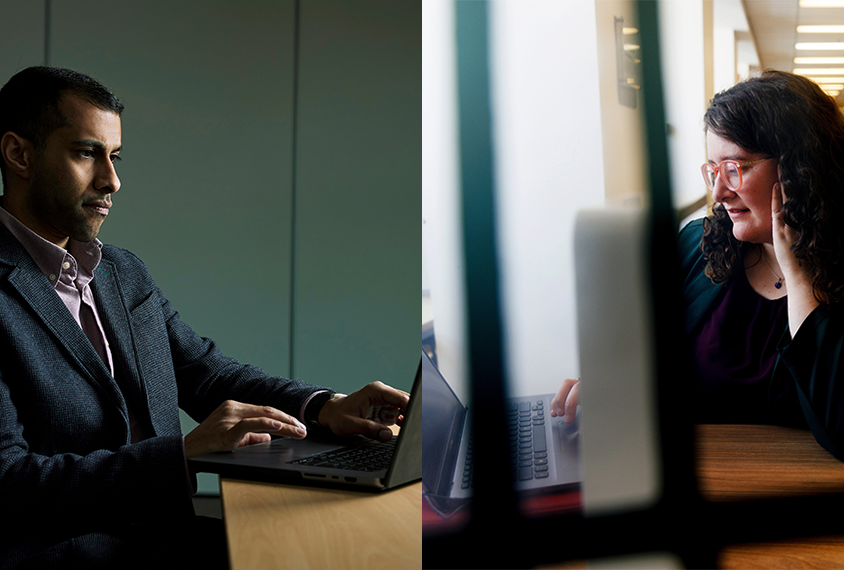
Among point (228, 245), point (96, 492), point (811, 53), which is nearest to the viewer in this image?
point (811, 53)

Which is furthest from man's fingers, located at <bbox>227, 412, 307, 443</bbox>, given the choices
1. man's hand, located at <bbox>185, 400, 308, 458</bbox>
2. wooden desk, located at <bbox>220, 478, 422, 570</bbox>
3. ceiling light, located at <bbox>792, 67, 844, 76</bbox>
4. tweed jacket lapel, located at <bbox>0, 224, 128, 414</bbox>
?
ceiling light, located at <bbox>792, 67, 844, 76</bbox>

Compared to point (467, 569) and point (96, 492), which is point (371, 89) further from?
point (467, 569)

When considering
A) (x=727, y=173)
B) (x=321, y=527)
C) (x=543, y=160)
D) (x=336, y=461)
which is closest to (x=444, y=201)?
(x=543, y=160)

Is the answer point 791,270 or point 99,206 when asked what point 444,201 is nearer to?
point 791,270

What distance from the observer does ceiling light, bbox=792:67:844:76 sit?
367mm

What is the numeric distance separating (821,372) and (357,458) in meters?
0.57

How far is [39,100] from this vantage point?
121 cm

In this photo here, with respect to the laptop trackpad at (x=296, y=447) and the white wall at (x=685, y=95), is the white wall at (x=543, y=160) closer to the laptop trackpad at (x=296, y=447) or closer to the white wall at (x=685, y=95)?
the white wall at (x=685, y=95)

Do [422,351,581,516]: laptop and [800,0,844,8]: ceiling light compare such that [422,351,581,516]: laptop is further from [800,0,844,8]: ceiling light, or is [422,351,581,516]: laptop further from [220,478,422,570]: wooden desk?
[800,0,844,8]: ceiling light

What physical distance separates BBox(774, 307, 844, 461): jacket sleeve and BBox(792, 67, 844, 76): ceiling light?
14cm

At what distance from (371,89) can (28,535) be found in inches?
80.0

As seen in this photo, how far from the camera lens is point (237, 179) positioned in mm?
2283

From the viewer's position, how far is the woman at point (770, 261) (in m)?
0.37

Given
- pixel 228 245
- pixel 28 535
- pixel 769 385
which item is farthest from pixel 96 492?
pixel 228 245
